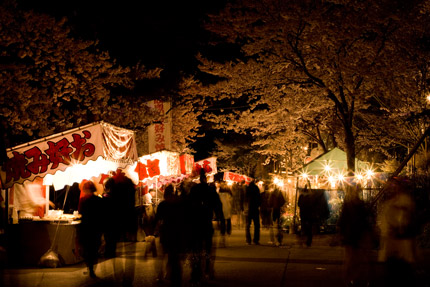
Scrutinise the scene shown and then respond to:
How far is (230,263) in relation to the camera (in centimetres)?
1083

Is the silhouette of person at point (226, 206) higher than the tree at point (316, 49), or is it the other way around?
the tree at point (316, 49)

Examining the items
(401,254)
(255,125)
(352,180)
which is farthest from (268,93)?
(401,254)

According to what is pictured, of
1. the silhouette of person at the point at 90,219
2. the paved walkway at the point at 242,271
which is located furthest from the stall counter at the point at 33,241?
the silhouette of person at the point at 90,219

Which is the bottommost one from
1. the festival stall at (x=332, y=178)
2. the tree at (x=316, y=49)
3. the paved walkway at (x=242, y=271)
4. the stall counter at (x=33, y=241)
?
the paved walkway at (x=242, y=271)

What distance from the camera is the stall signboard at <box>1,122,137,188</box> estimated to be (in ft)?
33.1

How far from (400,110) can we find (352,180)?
6.40 metres

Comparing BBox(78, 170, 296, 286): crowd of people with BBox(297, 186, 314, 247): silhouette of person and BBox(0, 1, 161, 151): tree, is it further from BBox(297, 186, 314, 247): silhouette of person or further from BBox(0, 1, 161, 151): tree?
BBox(0, 1, 161, 151): tree

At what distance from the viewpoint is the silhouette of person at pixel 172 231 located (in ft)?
25.8

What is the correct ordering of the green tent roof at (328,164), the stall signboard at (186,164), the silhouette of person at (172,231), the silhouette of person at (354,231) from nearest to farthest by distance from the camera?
the silhouette of person at (354,231) → the silhouette of person at (172,231) → the stall signboard at (186,164) → the green tent roof at (328,164)

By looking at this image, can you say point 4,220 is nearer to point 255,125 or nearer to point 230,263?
point 230,263

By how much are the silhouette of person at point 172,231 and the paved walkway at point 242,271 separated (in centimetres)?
77

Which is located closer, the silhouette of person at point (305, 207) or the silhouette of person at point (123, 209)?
the silhouette of person at point (123, 209)

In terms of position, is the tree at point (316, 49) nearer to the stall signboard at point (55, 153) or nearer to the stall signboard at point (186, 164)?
the stall signboard at point (186, 164)

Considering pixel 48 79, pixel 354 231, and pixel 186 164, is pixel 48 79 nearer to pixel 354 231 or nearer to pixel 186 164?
pixel 186 164
